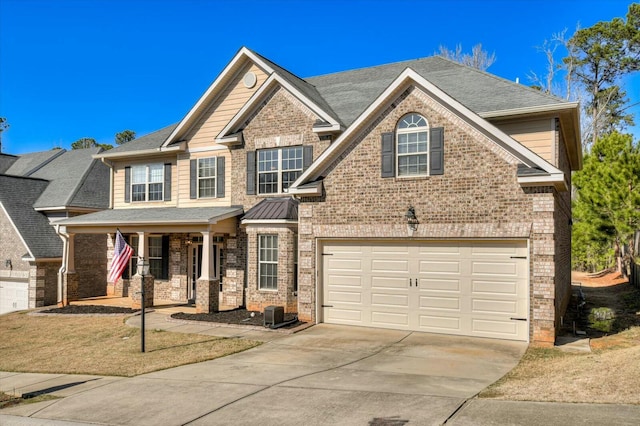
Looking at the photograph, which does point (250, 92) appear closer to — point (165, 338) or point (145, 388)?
point (165, 338)

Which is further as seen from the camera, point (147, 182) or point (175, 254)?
point (147, 182)

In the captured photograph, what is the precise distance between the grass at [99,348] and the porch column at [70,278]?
138 inches

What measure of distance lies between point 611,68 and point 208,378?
41386 millimetres

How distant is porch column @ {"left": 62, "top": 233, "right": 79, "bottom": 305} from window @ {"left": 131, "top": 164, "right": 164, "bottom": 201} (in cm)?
319

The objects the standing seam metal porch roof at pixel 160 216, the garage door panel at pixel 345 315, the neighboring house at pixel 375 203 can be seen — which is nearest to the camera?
the neighboring house at pixel 375 203

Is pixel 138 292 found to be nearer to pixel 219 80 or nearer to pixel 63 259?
pixel 63 259

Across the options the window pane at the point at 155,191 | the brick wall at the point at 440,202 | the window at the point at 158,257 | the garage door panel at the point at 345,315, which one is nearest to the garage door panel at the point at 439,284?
the brick wall at the point at 440,202

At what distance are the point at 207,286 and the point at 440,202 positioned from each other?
27.0 feet

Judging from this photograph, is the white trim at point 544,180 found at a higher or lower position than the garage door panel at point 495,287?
higher

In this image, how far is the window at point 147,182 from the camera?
21.2m

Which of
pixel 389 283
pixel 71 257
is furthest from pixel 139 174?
pixel 389 283

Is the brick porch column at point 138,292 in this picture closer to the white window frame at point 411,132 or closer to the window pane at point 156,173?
the window pane at point 156,173

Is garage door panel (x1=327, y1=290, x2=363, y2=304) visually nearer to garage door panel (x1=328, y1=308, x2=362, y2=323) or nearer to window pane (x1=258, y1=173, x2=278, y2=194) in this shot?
garage door panel (x1=328, y1=308, x2=362, y2=323)

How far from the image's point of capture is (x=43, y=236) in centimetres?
2197
